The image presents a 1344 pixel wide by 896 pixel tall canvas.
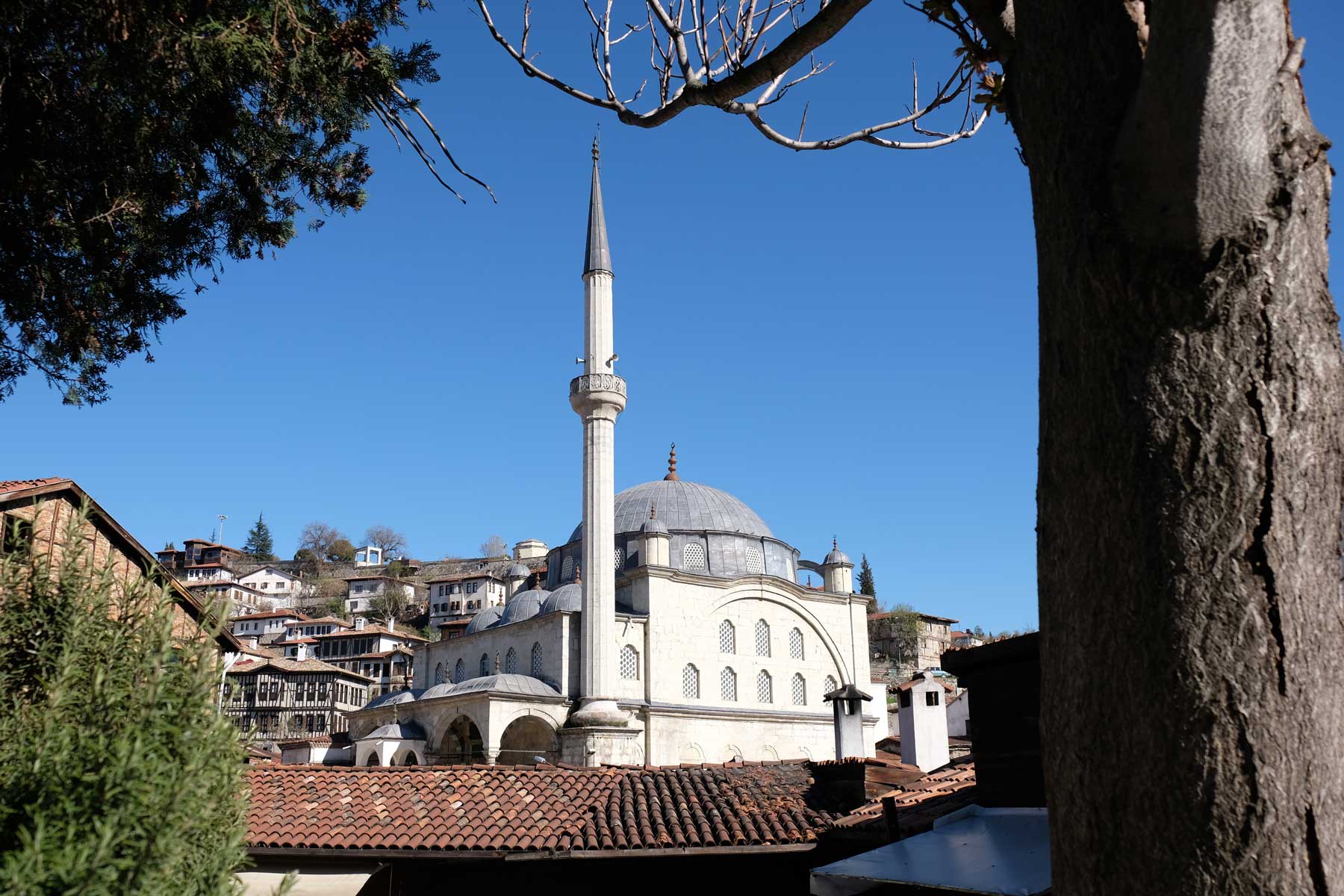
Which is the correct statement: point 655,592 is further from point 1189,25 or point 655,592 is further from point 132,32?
point 1189,25

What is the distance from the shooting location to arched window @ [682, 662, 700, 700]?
2856 centimetres

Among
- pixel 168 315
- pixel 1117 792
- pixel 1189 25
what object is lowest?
pixel 1117 792

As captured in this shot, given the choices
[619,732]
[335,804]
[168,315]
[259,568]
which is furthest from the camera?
[259,568]

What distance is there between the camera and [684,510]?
33594 mm

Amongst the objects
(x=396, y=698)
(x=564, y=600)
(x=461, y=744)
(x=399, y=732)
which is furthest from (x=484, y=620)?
(x=399, y=732)

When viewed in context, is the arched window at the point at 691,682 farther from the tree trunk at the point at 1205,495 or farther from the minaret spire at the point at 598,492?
the tree trunk at the point at 1205,495

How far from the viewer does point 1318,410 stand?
2.05 metres

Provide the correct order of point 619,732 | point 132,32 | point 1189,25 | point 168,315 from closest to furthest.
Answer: point 1189,25 → point 132,32 → point 168,315 → point 619,732

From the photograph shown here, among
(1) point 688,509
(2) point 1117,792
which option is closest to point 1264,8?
(2) point 1117,792

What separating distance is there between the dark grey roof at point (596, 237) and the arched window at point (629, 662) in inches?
385

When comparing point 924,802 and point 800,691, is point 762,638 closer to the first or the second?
point 800,691

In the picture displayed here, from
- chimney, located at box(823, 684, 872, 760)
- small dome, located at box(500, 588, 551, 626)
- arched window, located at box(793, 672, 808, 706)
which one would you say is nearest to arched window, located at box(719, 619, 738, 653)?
arched window, located at box(793, 672, 808, 706)

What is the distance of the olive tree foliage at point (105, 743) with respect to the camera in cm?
241

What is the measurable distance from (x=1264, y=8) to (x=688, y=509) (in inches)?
1250
